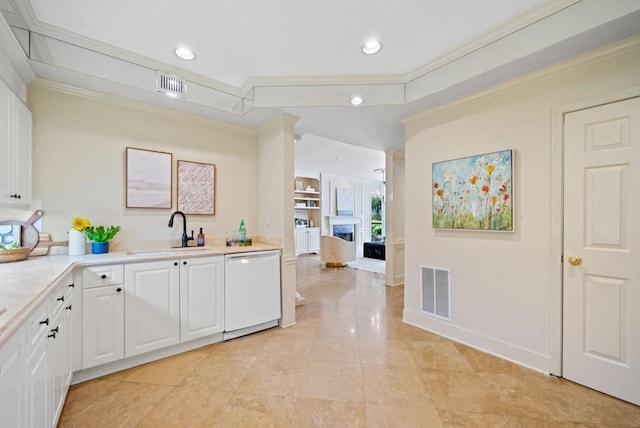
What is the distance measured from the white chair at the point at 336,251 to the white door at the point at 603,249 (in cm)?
472

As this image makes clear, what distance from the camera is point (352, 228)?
31.2 ft

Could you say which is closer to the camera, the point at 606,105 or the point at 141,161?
the point at 606,105

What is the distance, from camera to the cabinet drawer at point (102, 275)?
→ 2045 millimetres

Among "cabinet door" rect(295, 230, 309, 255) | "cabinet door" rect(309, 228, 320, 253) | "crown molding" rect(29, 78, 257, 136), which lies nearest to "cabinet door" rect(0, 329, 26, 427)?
"crown molding" rect(29, 78, 257, 136)

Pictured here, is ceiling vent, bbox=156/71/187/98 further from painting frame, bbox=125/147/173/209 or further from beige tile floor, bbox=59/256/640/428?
beige tile floor, bbox=59/256/640/428

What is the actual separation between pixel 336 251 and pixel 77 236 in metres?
5.04

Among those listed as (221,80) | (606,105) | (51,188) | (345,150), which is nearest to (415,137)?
(606,105)

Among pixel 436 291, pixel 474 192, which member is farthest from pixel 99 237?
pixel 474 192

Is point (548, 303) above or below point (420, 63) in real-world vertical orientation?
below

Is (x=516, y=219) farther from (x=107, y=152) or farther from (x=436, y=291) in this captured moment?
(x=107, y=152)

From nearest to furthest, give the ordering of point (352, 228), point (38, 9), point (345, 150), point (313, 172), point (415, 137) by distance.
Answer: point (38, 9)
point (415, 137)
point (345, 150)
point (313, 172)
point (352, 228)

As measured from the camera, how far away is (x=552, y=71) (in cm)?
211

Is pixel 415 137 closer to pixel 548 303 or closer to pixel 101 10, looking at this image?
pixel 548 303

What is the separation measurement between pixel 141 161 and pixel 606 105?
4035 mm
